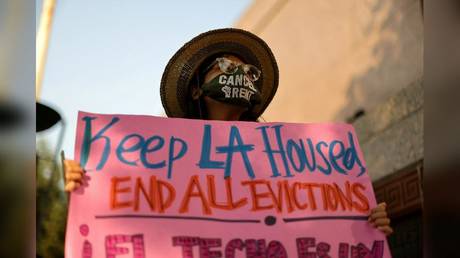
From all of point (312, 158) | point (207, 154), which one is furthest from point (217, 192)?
point (312, 158)

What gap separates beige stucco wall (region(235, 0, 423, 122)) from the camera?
724 centimetres

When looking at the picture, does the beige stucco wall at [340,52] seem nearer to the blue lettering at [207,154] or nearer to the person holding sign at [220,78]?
the person holding sign at [220,78]

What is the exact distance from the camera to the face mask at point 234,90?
2678mm

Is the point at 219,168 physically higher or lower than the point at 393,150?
lower

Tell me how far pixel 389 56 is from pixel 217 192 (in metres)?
5.57

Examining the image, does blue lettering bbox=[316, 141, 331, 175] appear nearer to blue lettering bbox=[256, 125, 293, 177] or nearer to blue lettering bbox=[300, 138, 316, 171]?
blue lettering bbox=[300, 138, 316, 171]

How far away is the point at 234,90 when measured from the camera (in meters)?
2.68

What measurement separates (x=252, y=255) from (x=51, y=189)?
10361 mm

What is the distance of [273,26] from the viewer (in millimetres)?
11242

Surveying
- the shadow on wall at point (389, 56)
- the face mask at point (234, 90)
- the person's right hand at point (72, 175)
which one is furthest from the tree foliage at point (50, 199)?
the person's right hand at point (72, 175)

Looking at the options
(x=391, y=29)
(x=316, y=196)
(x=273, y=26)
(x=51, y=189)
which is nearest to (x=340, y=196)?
(x=316, y=196)

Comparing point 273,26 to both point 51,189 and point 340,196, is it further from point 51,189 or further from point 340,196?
point 340,196

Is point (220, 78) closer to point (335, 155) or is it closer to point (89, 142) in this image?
point (335, 155)

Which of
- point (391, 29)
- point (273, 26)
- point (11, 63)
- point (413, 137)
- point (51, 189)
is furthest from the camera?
point (51, 189)
